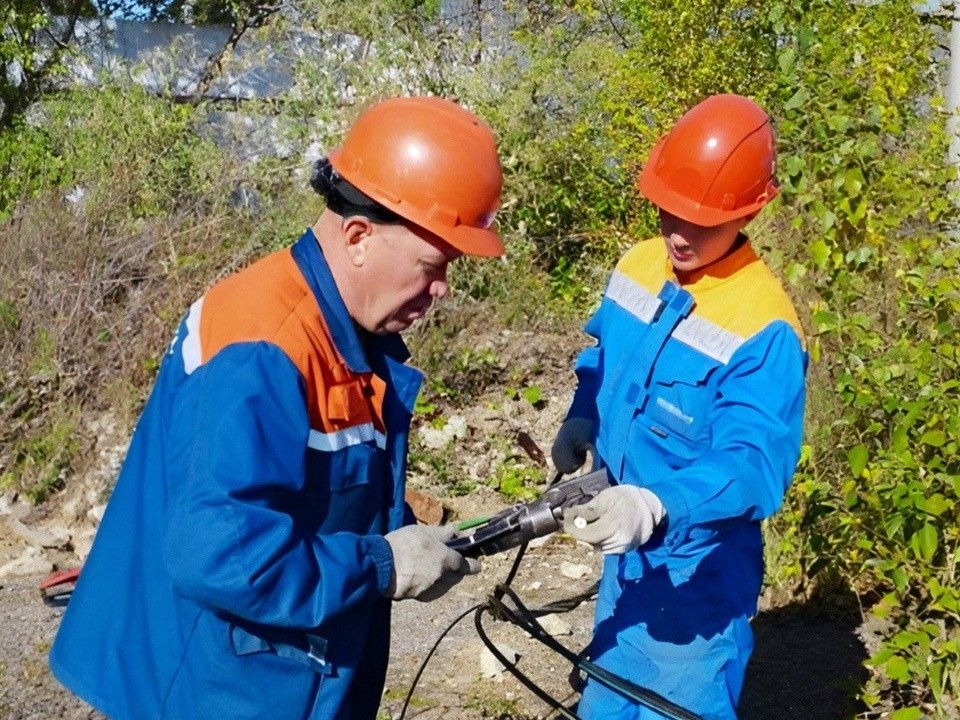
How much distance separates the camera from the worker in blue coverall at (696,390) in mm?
3102

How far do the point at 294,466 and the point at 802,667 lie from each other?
129 inches

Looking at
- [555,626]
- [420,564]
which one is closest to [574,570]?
[555,626]

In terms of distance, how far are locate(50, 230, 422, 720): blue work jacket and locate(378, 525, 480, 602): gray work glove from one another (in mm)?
36

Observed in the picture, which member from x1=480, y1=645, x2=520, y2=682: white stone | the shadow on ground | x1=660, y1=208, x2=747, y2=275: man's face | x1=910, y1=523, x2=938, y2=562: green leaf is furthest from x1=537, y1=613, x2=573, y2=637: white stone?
x1=660, y1=208, x2=747, y2=275: man's face

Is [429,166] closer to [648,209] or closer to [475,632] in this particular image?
[475,632]

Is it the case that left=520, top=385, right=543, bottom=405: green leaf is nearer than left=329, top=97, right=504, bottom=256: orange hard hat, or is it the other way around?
left=329, top=97, right=504, bottom=256: orange hard hat

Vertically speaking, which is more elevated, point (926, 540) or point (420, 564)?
point (420, 564)

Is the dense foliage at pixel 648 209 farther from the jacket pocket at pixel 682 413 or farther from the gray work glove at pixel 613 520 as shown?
the gray work glove at pixel 613 520

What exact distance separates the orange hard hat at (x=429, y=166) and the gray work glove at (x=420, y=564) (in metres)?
0.55

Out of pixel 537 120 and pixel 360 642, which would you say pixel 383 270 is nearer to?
pixel 360 642

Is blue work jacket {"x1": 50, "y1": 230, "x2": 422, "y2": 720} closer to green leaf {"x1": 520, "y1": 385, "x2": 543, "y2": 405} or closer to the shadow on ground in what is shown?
the shadow on ground

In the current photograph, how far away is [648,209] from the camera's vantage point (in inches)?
354

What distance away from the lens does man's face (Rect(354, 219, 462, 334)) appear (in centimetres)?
235

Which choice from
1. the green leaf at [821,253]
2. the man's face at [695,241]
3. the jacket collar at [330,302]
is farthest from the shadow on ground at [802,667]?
the jacket collar at [330,302]
